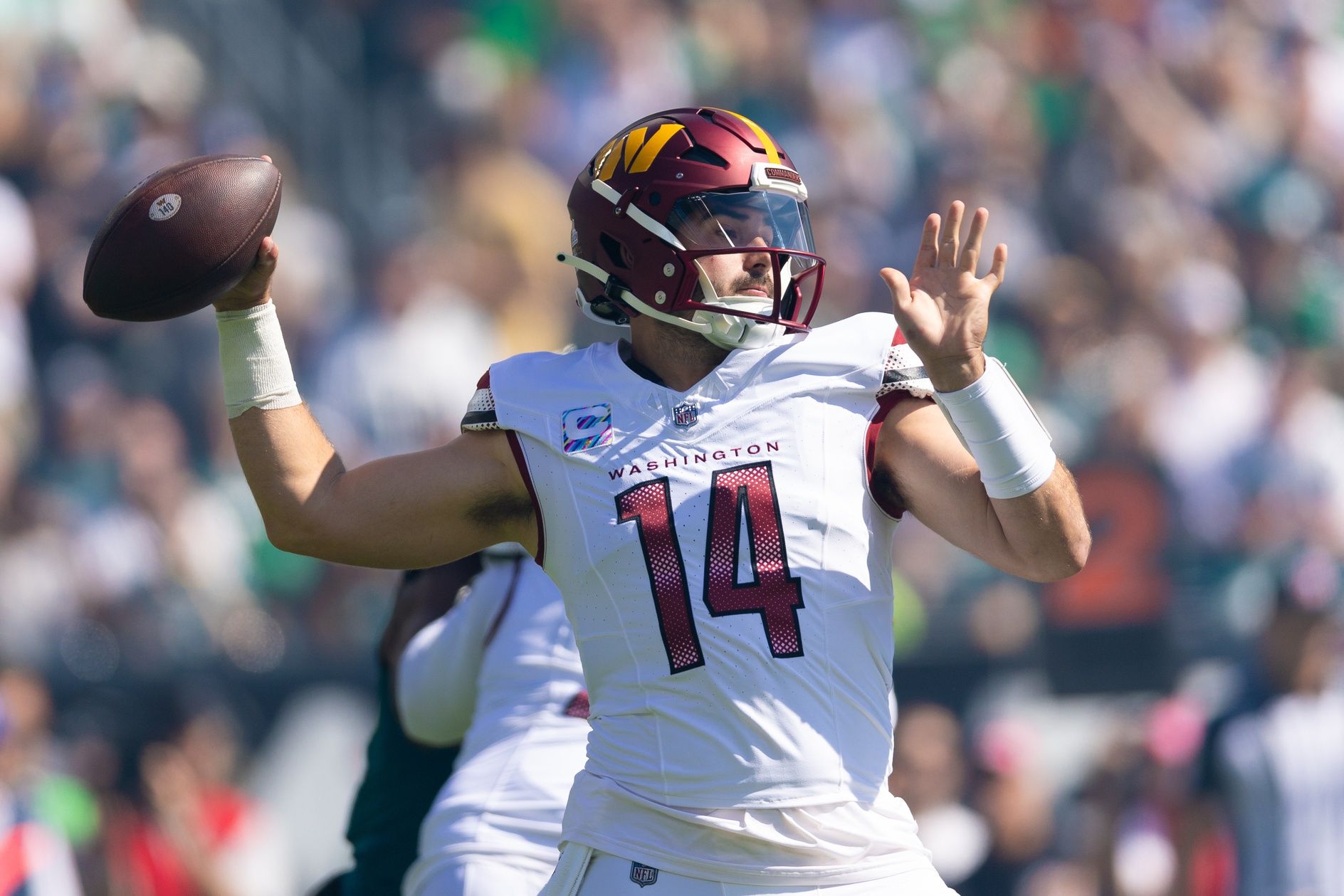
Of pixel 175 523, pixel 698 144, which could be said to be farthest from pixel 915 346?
pixel 175 523

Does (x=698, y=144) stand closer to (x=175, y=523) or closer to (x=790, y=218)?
(x=790, y=218)

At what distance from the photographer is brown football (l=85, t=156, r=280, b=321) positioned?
2748mm

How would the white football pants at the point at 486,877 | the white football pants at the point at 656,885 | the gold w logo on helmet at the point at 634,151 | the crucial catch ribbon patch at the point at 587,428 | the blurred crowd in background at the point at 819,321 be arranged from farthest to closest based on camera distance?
the blurred crowd in background at the point at 819,321 → the white football pants at the point at 486,877 → the gold w logo on helmet at the point at 634,151 → the crucial catch ribbon patch at the point at 587,428 → the white football pants at the point at 656,885

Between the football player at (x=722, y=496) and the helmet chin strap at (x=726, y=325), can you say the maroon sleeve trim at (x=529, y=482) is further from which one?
the helmet chin strap at (x=726, y=325)

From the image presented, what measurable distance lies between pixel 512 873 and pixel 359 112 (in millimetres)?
6741

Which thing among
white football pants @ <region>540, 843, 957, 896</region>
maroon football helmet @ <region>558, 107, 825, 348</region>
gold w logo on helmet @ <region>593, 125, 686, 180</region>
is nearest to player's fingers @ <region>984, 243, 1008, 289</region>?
maroon football helmet @ <region>558, 107, 825, 348</region>

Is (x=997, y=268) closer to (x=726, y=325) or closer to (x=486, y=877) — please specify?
(x=726, y=325)

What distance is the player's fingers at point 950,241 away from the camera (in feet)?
8.39

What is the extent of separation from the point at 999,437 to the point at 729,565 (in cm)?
46

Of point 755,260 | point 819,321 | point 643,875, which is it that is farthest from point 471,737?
point 819,321

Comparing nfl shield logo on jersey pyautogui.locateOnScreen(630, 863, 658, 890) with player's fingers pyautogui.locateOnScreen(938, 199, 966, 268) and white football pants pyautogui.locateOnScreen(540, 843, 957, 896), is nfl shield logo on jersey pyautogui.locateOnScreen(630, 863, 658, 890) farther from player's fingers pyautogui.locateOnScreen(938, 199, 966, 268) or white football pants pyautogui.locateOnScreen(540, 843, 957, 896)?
player's fingers pyautogui.locateOnScreen(938, 199, 966, 268)

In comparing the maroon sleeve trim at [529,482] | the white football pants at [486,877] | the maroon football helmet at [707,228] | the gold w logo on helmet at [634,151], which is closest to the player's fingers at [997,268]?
the maroon football helmet at [707,228]

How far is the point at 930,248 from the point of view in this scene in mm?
2605

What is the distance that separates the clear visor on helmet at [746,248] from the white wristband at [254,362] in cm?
69
